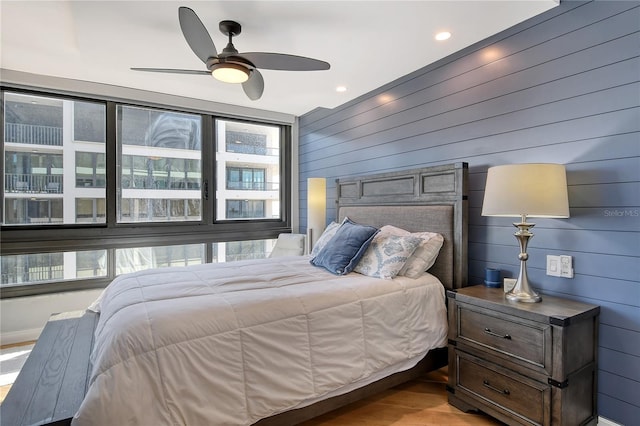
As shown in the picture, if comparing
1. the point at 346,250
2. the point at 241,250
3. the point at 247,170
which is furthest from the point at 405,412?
the point at 247,170

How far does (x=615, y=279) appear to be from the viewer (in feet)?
5.76

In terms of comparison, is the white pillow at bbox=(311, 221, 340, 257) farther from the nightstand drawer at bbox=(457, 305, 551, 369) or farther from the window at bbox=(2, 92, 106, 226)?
the window at bbox=(2, 92, 106, 226)

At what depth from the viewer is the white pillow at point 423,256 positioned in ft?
7.80

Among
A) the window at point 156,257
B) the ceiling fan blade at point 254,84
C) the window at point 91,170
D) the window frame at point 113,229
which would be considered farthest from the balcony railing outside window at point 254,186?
the ceiling fan blade at point 254,84

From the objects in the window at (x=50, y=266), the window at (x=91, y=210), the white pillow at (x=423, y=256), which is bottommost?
the window at (x=50, y=266)

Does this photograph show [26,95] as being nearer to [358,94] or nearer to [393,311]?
[358,94]

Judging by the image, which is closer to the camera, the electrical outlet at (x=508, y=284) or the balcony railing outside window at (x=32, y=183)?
the electrical outlet at (x=508, y=284)

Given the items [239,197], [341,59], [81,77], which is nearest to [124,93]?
[81,77]

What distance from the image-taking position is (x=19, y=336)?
10.2ft

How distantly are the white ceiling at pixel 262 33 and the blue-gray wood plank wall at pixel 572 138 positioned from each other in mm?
206

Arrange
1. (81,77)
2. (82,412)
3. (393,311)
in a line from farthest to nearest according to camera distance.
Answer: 1. (81,77)
2. (393,311)
3. (82,412)

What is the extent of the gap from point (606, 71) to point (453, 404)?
221 centimetres

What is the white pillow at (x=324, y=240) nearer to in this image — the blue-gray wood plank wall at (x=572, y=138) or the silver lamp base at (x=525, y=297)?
the blue-gray wood plank wall at (x=572, y=138)

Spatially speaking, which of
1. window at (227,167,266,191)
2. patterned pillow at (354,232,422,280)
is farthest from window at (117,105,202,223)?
patterned pillow at (354,232,422,280)
